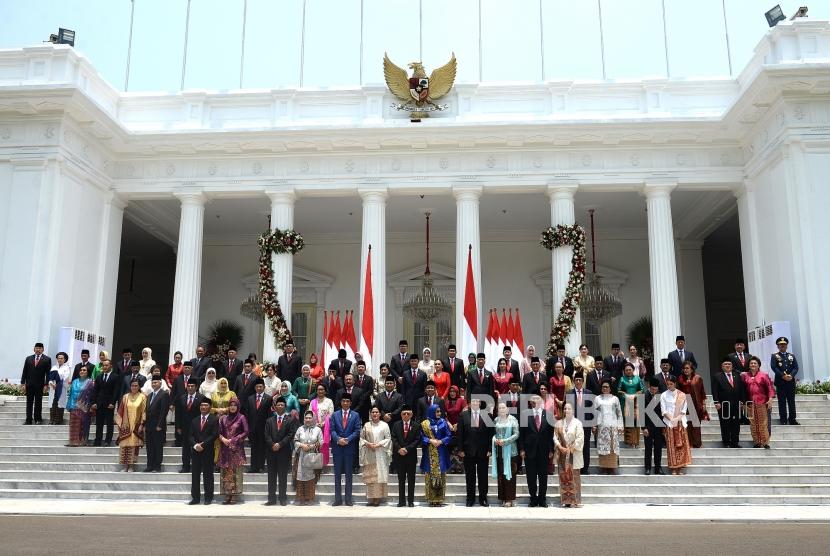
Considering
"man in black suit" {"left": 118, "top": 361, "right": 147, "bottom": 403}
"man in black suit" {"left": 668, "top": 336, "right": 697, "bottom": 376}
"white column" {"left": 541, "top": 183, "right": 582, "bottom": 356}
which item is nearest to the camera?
"man in black suit" {"left": 118, "top": 361, "right": 147, "bottom": 403}

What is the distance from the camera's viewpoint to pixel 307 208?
2059cm

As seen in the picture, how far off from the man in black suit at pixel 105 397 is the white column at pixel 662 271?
1104 cm

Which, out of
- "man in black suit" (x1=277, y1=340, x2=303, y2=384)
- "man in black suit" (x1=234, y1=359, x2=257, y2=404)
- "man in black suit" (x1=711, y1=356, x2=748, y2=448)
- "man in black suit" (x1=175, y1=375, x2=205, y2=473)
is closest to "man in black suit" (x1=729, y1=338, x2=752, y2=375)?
"man in black suit" (x1=711, y1=356, x2=748, y2=448)

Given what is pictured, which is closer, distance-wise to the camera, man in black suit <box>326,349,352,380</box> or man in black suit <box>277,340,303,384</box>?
man in black suit <box>326,349,352,380</box>

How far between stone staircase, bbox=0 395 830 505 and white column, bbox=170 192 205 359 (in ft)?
16.8

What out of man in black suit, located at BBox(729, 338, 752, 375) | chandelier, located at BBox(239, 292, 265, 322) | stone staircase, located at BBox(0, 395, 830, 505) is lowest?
stone staircase, located at BBox(0, 395, 830, 505)

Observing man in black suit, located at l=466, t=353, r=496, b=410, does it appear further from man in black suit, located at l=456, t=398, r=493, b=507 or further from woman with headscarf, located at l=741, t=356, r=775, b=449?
woman with headscarf, located at l=741, t=356, r=775, b=449

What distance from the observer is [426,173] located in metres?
17.7

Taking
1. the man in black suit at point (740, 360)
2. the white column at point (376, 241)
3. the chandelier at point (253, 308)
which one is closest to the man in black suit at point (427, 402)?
the man in black suit at point (740, 360)

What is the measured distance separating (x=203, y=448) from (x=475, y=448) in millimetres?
3597

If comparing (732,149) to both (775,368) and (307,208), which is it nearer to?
(775,368)

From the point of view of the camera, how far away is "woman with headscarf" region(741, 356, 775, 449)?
1132 cm

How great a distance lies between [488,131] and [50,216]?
967 cm

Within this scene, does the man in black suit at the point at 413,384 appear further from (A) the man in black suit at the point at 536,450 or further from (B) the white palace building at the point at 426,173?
(B) the white palace building at the point at 426,173
